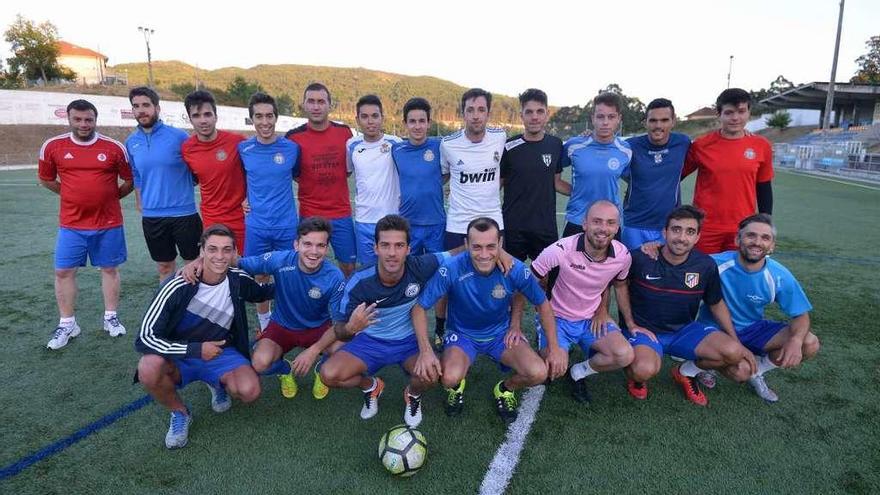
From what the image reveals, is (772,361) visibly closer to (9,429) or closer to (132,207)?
(9,429)

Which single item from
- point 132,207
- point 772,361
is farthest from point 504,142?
point 132,207

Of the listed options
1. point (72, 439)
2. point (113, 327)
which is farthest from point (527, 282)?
point (113, 327)

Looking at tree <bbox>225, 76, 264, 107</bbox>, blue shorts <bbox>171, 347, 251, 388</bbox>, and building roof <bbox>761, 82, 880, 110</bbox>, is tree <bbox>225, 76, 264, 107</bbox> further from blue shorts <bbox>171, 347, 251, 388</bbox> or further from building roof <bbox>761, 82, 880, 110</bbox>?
blue shorts <bbox>171, 347, 251, 388</bbox>

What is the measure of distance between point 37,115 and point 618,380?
36.7 metres

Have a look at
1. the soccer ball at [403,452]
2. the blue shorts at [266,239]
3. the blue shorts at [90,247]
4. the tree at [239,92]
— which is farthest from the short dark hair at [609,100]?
the tree at [239,92]

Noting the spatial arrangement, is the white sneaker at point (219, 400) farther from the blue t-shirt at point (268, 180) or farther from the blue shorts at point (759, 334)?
the blue shorts at point (759, 334)

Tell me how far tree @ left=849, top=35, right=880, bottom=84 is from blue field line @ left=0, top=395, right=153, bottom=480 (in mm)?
71429

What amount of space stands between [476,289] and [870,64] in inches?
2874

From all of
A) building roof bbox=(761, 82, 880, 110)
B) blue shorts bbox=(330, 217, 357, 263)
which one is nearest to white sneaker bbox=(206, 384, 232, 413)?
blue shorts bbox=(330, 217, 357, 263)

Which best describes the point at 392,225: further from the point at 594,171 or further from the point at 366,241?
the point at 594,171

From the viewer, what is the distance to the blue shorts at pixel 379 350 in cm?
326

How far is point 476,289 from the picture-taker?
10.8 feet

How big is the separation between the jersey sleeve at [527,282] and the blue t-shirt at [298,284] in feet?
3.83

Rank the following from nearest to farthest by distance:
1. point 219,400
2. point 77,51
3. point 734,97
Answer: point 219,400, point 734,97, point 77,51
